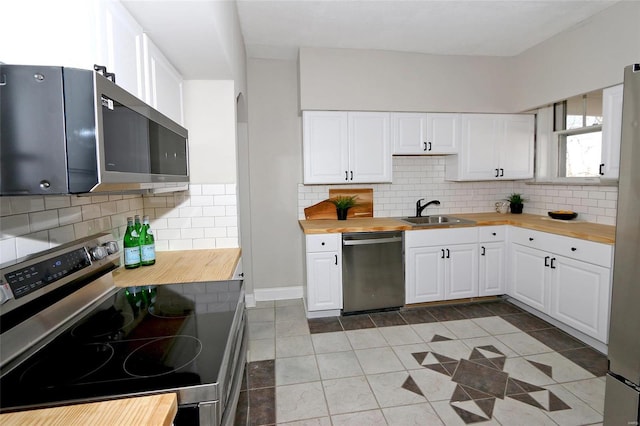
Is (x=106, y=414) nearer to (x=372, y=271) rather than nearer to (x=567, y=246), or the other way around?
(x=372, y=271)

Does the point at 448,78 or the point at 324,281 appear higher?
the point at 448,78

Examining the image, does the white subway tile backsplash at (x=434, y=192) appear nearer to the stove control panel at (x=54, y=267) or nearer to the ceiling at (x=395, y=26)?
the ceiling at (x=395, y=26)

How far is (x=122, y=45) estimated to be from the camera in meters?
1.31

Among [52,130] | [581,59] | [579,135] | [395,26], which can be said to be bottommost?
[52,130]

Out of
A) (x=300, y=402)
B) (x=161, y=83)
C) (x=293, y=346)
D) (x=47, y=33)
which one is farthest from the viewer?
(x=293, y=346)

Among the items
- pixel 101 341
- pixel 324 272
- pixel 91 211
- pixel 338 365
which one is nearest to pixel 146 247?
pixel 91 211

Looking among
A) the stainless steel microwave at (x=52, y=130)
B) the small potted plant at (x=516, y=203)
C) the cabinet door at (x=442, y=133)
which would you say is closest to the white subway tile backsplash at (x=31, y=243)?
the stainless steel microwave at (x=52, y=130)

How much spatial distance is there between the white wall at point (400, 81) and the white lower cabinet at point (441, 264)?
4.32ft

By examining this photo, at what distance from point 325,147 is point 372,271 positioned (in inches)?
51.5

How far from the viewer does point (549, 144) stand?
3.65m

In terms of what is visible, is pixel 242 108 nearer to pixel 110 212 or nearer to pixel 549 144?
pixel 110 212

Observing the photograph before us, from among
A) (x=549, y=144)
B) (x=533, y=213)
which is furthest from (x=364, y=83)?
(x=533, y=213)

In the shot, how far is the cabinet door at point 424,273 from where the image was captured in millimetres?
3318

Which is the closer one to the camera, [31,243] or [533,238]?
[31,243]
